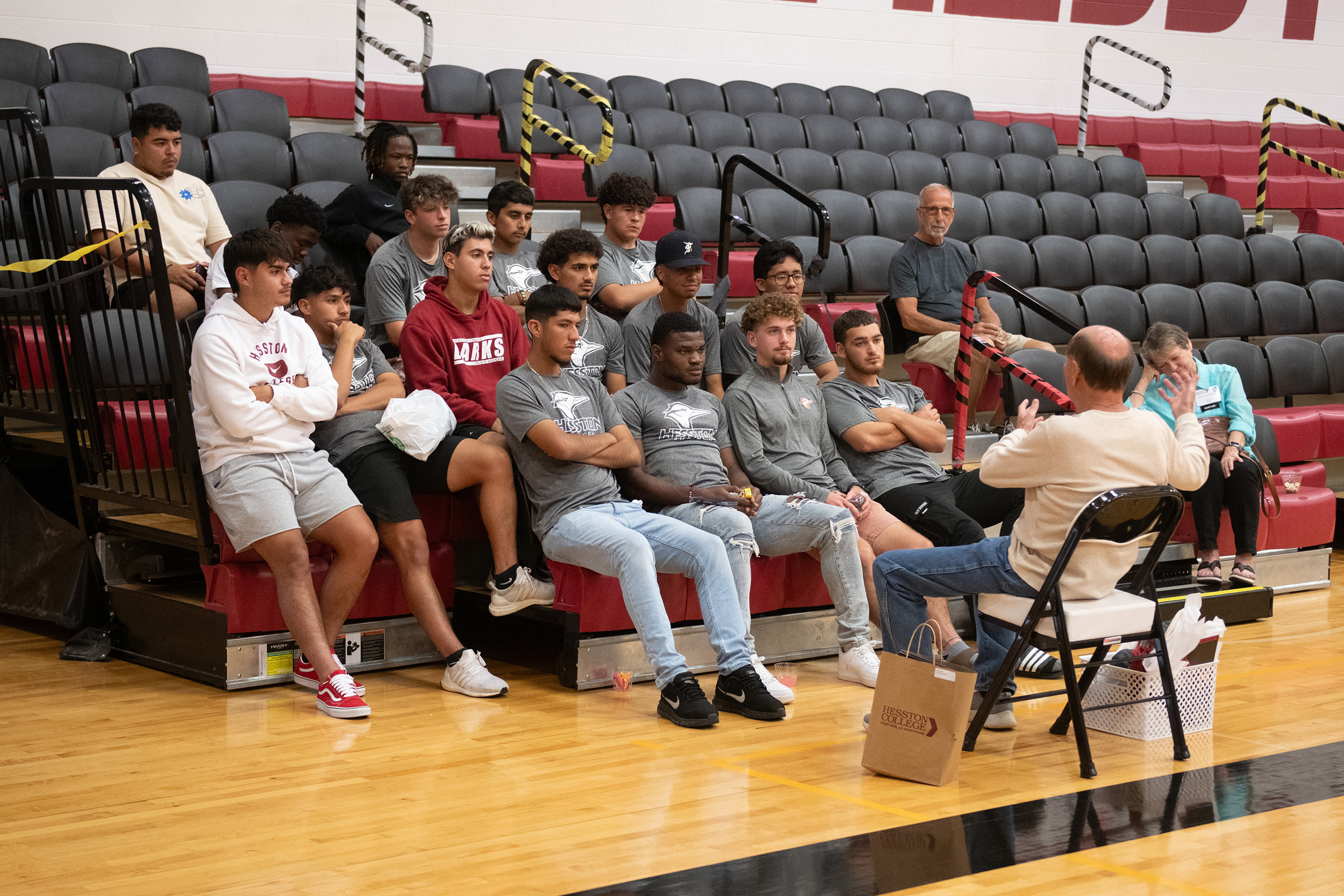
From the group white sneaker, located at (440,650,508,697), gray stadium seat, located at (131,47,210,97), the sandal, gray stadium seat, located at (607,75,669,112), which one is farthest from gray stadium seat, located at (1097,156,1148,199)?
white sneaker, located at (440,650,508,697)

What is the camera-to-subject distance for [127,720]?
3756 millimetres

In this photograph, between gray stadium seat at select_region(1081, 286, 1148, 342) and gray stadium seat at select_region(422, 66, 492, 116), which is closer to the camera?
gray stadium seat at select_region(1081, 286, 1148, 342)

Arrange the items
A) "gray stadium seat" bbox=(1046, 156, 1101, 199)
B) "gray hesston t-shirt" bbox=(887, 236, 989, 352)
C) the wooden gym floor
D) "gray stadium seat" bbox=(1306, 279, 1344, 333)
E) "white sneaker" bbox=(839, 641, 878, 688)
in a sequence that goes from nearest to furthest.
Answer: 1. the wooden gym floor
2. "white sneaker" bbox=(839, 641, 878, 688)
3. "gray hesston t-shirt" bbox=(887, 236, 989, 352)
4. "gray stadium seat" bbox=(1306, 279, 1344, 333)
5. "gray stadium seat" bbox=(1046, 156, 1101, 199)

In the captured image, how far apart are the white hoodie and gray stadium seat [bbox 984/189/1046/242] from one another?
15.9 ft

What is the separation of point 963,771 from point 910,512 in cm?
137

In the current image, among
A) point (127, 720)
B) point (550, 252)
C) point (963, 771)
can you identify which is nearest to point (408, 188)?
point (550, 252)

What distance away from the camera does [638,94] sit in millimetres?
8297

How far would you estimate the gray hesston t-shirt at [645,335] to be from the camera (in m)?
4.96

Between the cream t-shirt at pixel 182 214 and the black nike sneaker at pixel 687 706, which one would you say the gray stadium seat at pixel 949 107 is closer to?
the cream t-shirt at pixel 182 214

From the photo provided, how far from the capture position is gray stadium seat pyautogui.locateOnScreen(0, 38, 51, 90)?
6383 millimetres

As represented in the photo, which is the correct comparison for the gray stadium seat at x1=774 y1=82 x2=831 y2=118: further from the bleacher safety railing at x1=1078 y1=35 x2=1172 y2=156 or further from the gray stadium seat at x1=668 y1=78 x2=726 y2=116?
the bleacher safety railing at x1=1078 y1=35 x2=1172 y2=156

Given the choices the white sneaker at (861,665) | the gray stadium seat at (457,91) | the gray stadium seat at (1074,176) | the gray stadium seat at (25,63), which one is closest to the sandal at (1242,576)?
the white sneaker at (861,665)

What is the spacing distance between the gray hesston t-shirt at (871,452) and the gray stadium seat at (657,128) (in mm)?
3164

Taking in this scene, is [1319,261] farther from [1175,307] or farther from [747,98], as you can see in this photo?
[747,98]
